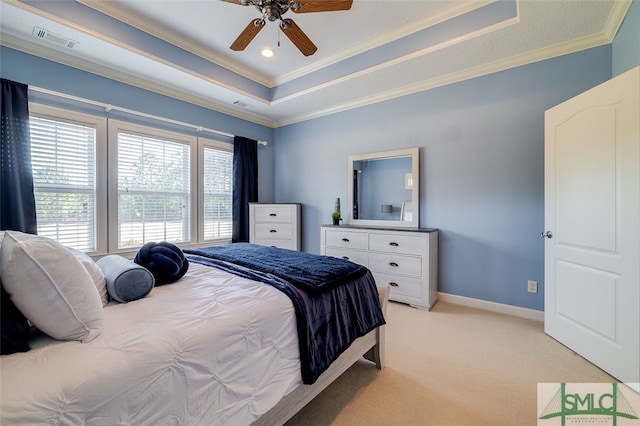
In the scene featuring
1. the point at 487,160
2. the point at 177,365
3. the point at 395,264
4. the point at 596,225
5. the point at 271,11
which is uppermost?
the point at 271,11

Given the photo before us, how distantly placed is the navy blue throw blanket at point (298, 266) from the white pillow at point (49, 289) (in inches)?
34.3

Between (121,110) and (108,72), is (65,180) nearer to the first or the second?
(121,110)

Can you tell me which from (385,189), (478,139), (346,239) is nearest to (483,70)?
(478,139)

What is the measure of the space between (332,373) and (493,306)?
90.4 inches

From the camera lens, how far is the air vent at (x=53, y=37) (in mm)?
2281

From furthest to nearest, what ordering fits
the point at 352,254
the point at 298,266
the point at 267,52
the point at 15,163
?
the point at 352,254 → the point at 267,52 → the point at 15,163 → the point at 298,266

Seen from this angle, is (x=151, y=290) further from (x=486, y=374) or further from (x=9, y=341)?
(x=486, y=374)

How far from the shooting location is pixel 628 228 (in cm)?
176

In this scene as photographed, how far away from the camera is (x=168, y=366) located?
877 millimetres

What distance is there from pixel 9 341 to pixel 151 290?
1.96ft

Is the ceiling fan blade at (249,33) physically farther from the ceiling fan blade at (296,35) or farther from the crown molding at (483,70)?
the crown molding at (483,70)

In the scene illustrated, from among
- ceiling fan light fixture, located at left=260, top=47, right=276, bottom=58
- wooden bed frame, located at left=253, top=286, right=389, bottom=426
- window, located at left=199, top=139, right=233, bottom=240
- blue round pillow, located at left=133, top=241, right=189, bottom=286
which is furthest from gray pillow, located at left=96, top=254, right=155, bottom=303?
ceiling fan light fixture, located at left=260, top=47, right=276, bottom=58

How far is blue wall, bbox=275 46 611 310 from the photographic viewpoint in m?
2.67

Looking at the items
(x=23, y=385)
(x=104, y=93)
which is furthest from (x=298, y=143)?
(x=23, y=385)
